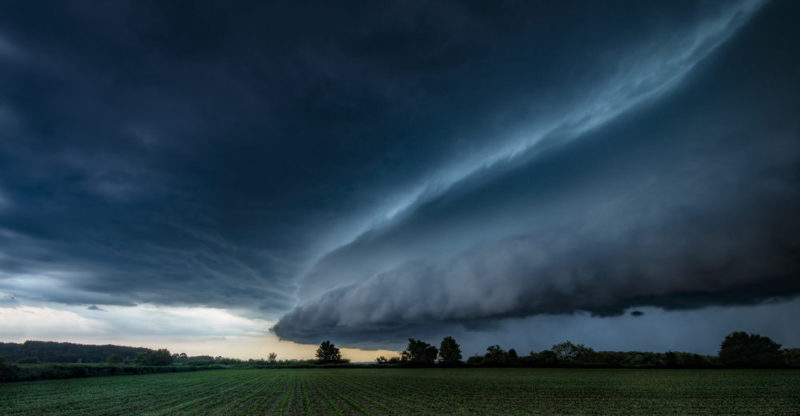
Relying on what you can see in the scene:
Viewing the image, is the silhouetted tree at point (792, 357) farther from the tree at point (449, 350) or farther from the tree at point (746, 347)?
the tree at point (449, 350)

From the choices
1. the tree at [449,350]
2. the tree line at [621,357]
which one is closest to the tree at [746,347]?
the tree line at [621,357]

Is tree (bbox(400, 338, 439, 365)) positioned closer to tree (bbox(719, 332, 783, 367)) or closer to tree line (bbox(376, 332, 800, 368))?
tree line (bbox(376, 332, 800, 368))

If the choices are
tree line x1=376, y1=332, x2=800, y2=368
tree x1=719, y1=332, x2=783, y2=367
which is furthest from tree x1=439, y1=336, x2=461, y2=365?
tree x1=719, y1=332, x2=783, y2=367

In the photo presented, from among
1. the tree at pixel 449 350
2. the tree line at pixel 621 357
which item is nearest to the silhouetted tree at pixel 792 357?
the tree line at pixel 621 357

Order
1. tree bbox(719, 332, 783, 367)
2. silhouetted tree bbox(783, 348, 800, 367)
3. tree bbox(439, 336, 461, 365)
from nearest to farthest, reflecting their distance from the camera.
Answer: silhouetted tree bbox(783, 348, 800, 367) < tree bbox(719, 332, 783, 367) < tree bbox(439, 336, 461, 365)

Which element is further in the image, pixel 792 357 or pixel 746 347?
pixel 746 347

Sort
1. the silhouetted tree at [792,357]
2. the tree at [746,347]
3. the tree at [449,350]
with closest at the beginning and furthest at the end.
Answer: the silhouetted tree at [792,357] < the tree at [746,347] < the tree at [449,350]

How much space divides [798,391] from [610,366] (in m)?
92.4

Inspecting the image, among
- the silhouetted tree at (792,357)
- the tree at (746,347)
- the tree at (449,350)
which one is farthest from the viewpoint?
the tree at (449,350)

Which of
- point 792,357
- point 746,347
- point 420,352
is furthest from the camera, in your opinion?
point 420,352

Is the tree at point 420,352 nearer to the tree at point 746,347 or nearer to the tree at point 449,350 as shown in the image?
the tree at point 449,350

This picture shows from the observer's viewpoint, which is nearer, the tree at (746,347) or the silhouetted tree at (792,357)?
the silhouetted tree at (792,357)

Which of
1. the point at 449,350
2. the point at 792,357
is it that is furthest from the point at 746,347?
the point at 449,350

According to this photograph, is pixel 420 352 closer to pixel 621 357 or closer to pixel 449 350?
pixel 449 350
